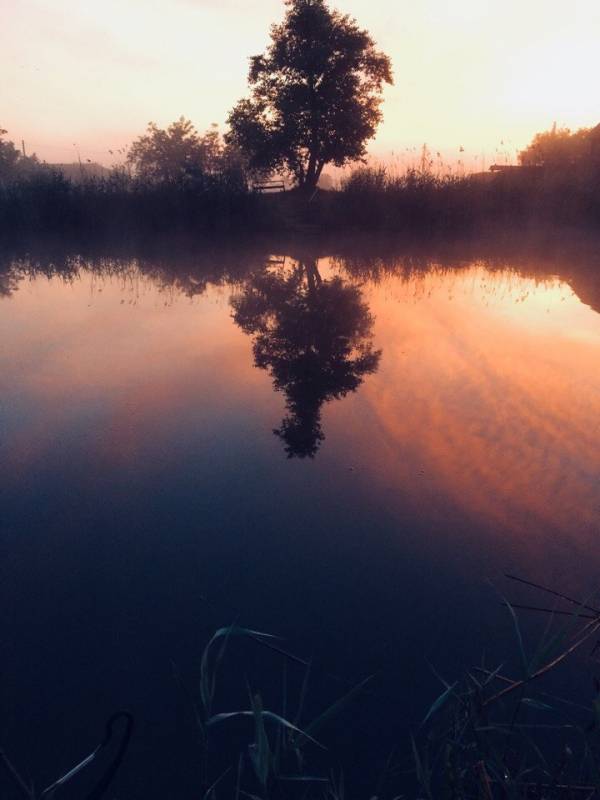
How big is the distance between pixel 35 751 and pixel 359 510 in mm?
1496

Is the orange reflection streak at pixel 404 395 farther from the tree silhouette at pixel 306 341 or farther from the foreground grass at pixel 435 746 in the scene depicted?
the foreground grass at pixel 435 746

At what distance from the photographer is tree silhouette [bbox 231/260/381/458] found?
11.5 feet

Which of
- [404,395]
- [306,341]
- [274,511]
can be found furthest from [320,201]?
[274,511]

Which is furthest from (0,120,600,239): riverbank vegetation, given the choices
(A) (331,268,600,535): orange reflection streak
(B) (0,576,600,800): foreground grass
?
(B) (0,576,600,800): foreground grass

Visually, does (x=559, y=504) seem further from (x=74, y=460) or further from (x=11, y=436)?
(x=11, y=436)

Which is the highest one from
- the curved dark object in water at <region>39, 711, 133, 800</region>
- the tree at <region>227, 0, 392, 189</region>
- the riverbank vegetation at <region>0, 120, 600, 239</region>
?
the tree at <region>227, 0, 392, 189</region>

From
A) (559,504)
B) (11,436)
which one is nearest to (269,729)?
(559,504)

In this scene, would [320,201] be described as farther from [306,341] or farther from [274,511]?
[274,511]

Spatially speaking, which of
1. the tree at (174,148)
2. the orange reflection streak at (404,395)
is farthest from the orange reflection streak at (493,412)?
the tree at (174,148)

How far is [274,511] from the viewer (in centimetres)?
242

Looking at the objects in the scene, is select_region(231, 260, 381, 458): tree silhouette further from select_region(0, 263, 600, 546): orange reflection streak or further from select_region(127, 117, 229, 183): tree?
select_region(127, 117, 229, 183): tree

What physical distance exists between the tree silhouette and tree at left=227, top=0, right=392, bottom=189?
16661mm

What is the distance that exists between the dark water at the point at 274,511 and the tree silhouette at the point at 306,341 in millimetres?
37

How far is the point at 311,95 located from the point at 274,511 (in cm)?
2322
